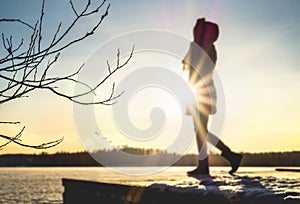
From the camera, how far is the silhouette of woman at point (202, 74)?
9.66 metres

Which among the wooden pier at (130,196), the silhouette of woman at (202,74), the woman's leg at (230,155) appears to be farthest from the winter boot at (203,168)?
the wooden pier at (130,196)

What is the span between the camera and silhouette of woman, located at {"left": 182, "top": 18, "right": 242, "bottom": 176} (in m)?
9.66

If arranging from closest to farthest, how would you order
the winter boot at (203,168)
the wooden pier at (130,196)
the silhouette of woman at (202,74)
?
the wooden pier at (130,196) → the silhouette of woman at (202,74) → the winter boot at (203,168)

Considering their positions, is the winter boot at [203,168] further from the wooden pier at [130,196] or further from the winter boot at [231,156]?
the wooden pier at [130,196]

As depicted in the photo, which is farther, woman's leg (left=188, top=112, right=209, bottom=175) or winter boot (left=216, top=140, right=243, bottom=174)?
winter boot (left=216, top=140, right=243, bottom=174)

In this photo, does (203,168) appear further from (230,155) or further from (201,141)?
(230,155)

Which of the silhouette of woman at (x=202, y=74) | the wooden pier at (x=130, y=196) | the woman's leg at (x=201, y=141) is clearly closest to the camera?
the wooden pier at (x=130, y=196)

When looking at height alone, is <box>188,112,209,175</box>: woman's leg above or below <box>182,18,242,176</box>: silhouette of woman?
below

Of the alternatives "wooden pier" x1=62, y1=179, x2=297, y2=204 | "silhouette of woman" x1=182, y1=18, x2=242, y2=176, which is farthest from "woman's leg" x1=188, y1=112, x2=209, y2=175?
"wooden pier" x1=62, y1=179, x2=297, y2=204

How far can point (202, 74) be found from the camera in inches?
382

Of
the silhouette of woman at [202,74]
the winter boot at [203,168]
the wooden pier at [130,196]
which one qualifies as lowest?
the wooden pier at [130,196]

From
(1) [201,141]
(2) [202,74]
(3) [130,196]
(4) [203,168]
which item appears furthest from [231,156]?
(3) [130,196]

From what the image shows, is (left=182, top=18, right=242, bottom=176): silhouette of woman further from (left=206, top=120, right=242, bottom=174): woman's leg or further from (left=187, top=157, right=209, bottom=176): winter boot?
(left=206, top=120, right=242, bottom=174): woman's leg

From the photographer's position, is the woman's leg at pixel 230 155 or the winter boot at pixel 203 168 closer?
the winter boot at pixel 203 168
